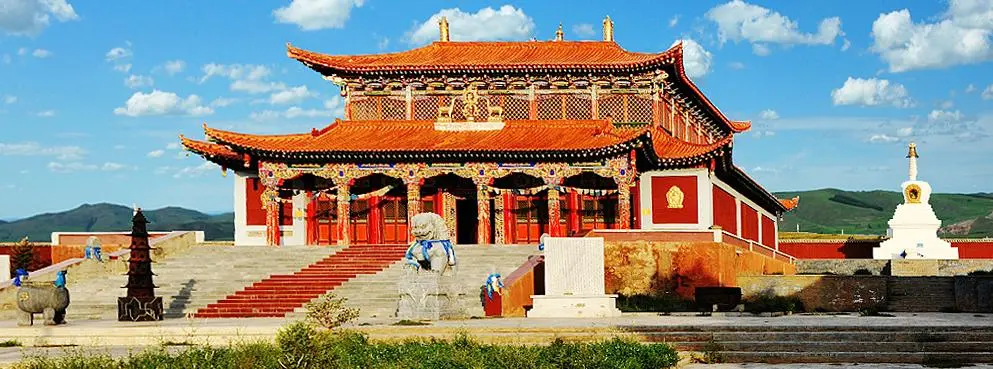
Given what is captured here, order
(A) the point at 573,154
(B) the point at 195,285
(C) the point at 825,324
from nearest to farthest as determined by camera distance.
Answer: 1. (C) the point at 825,324
2. (B) the point at 195,285
3. (A) the point at 573,154

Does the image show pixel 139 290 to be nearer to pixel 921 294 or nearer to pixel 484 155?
pixel 484 155

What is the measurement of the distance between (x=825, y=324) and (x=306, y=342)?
33.3 ft

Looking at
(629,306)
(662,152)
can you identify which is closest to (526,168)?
(662,152)

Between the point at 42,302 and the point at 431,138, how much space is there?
63.8 ft

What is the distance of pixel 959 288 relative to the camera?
99.7 feet

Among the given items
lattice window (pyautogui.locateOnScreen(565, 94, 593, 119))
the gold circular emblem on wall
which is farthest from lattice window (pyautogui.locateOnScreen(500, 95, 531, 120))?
the gold circular emblem on wall

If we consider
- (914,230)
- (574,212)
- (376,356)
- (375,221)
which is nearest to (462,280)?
(574,212)

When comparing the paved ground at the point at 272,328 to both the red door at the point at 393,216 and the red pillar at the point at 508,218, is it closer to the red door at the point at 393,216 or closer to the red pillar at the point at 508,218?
the red pillar at the point at 508,218

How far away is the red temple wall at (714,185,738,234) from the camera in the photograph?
46309 millimetres

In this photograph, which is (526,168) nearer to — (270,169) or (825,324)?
(270,169)

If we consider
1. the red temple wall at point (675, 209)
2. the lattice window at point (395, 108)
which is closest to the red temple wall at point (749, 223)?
the red temple wall at point (675, 209)

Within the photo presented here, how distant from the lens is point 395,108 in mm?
47281

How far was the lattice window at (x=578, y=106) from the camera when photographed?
4675 cm

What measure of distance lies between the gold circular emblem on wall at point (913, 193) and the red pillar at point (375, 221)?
22.4 m
